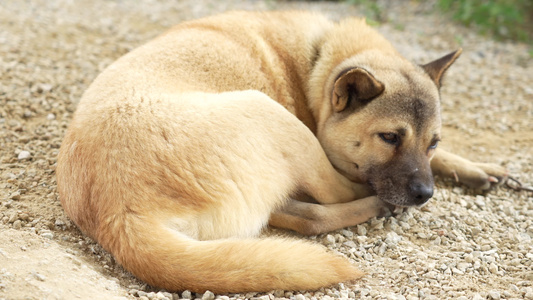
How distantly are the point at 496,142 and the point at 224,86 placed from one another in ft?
11.1

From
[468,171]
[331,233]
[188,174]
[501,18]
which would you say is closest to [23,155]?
[188,174]

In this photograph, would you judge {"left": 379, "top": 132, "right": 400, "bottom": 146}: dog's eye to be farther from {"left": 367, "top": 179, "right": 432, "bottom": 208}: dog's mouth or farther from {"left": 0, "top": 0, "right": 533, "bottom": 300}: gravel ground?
{"left": 0, "top": 0, "right": 533, "bottom": 300}: gravel ground

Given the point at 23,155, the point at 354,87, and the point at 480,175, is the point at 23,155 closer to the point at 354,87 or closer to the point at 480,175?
the point at 354,87

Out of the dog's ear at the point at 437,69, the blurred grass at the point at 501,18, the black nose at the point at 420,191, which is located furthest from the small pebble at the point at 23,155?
the blurred grass at the point at 501,18

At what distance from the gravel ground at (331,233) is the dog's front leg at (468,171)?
0.11 meters

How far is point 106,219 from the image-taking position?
3.11 meters

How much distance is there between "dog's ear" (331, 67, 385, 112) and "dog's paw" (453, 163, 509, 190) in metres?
1.33

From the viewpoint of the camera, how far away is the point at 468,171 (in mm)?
4824

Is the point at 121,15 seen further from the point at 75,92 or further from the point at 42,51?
the point at 75,92

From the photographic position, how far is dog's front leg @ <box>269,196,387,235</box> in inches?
152

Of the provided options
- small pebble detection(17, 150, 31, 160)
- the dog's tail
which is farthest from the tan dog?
small pebble detection(17, 150, 31, 160)

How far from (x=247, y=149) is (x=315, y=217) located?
79 centimetres

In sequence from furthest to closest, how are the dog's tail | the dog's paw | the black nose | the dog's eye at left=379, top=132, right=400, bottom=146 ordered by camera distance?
the dog's paw → the dog's eye at left=379, top=132, right=400, bottom=146 → the black nose → the dog's tail

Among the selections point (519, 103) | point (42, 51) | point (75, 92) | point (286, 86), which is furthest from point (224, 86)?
point (519, 103)
